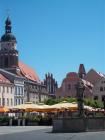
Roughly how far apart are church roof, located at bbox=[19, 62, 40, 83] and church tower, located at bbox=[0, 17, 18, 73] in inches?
226

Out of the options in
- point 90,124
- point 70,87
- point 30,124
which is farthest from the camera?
point 70,87

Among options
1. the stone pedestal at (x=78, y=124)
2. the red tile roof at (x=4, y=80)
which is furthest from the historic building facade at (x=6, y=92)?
the stone pedestal at (x=78, y=124)

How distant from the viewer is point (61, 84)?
119812 millimetres

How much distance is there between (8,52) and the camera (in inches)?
4904

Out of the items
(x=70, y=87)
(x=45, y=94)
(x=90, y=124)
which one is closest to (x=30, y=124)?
(x=90, y=124)

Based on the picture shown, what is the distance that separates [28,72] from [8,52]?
1488 cm

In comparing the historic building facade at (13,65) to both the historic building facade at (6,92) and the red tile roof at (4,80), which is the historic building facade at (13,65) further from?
the historic building facade at (6,92)

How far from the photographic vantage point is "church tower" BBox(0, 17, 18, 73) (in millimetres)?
124100

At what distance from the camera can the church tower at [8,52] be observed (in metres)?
124

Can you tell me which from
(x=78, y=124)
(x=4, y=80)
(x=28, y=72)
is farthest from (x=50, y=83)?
(x=78, y=124)

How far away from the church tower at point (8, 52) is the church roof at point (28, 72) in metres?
5.75

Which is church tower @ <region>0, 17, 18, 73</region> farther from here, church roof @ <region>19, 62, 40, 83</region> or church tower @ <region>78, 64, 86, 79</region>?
church tower @ <region>78, 64, 86, 79</region>

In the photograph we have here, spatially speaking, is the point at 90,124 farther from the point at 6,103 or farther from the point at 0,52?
the point at 0,52

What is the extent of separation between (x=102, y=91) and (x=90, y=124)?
7220 cm
